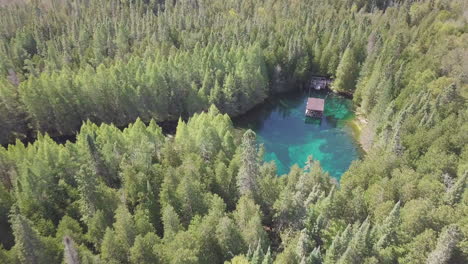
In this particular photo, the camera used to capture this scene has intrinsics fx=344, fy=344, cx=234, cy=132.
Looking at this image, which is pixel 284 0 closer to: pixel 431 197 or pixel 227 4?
pixel 227 4

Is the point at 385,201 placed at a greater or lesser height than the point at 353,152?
greater

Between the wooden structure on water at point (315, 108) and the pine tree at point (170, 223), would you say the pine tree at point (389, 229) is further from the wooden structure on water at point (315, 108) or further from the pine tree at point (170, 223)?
the wooden structure on water at point (315, 108)

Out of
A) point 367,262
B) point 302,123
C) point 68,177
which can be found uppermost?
point 367,262

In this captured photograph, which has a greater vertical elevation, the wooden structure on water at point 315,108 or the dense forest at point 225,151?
the dense forest at point 225,151

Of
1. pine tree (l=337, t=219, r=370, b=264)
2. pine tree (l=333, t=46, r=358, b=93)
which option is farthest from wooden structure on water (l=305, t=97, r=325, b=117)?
pine tree (l=337, t=219, r=370, b=264)

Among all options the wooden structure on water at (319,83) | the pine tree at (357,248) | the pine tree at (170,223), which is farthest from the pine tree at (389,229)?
the wooden structure on water at (319,83)

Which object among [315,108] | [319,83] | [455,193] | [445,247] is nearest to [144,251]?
[445,247]

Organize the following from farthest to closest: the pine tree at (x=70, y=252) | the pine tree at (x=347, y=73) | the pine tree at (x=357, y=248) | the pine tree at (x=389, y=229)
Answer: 1. the pine tree at (x=347, y=73)
2. the pine tree at (x=389, y=229)
3. the pine tree at (x=357, y=248)
4. the pine tree at (x=70, y=252)

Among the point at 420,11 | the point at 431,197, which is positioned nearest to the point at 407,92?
the point at 431,197
